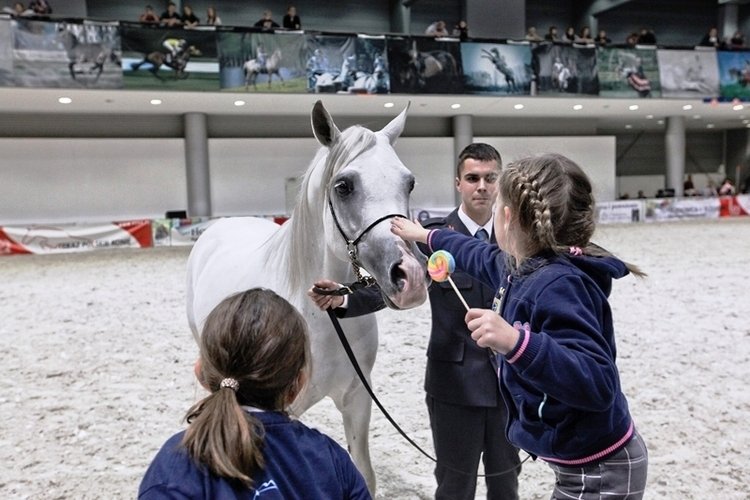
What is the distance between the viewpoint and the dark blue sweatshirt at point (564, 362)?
116 centimetres

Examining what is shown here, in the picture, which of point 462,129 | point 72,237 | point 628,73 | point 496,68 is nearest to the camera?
point 72,237

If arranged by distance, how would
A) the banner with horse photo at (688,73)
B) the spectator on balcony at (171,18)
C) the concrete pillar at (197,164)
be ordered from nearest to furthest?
the spectator on balcony at (171,18) < the concrete pillar at (197,164) < the banner with horse photo at (688,73)

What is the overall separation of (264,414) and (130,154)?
61.8ft

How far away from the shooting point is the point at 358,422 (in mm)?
2416

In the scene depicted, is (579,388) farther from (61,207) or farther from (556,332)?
(61,207)

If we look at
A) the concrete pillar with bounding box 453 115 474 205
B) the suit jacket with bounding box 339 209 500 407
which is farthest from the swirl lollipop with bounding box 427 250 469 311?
the concrete pillar with bounding box 453 115 474 205

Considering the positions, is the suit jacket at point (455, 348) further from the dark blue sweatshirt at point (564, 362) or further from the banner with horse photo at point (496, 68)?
the banner with horse photo at point (496, 68)

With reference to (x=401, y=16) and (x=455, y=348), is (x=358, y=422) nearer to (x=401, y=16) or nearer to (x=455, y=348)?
(x=455, y=348)

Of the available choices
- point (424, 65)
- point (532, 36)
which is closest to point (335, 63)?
point (424, 65)

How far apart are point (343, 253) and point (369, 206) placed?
0.73 ft

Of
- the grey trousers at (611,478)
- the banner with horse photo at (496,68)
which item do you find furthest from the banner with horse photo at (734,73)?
the grey trousers at (611,478)

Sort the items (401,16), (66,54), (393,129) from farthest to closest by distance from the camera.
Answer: (401,16) → (66,54) → (393,129)

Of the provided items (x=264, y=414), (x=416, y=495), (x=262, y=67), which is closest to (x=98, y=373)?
(x=416, y=495)

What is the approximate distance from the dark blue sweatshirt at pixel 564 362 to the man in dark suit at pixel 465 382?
65cm
